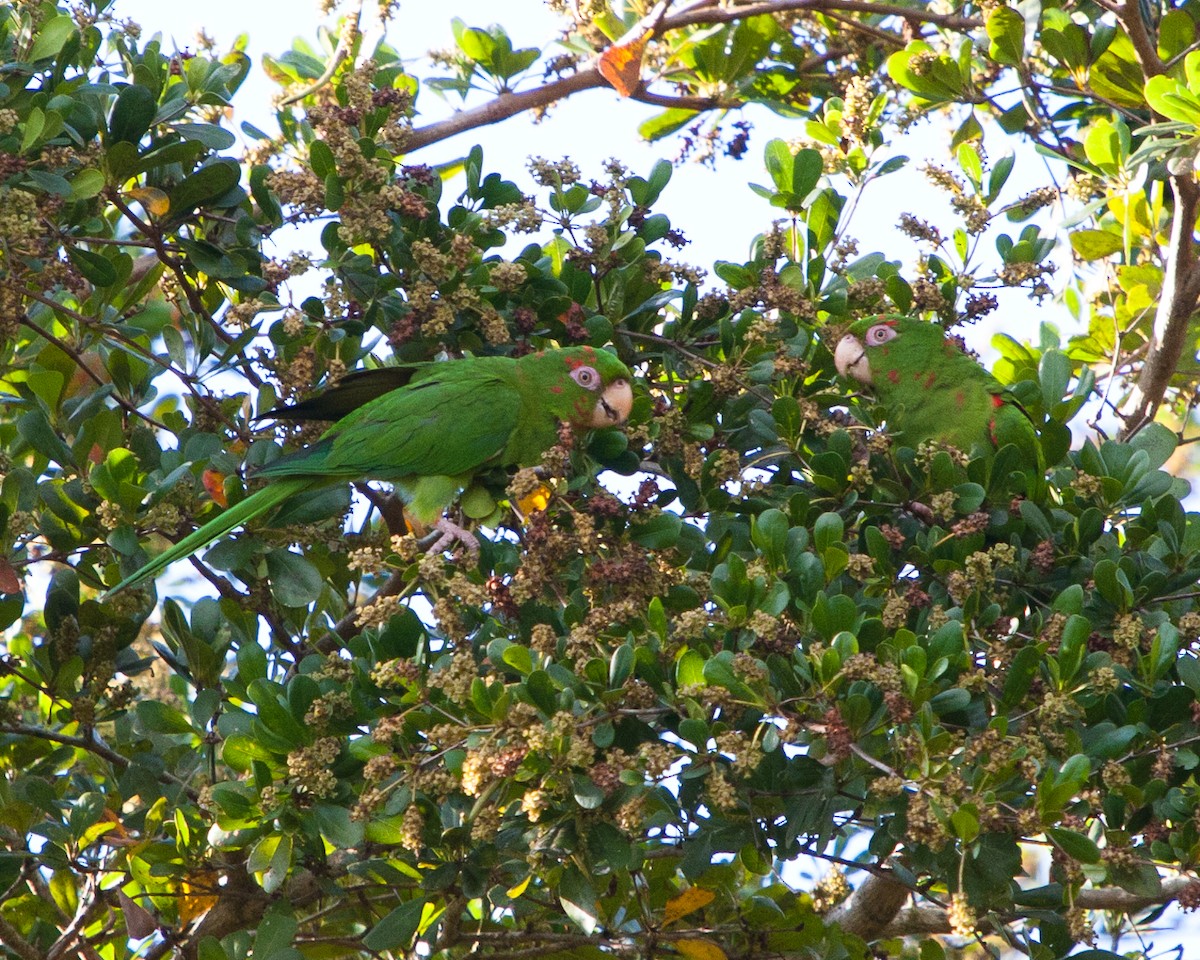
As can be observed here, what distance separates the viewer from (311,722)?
2674mm

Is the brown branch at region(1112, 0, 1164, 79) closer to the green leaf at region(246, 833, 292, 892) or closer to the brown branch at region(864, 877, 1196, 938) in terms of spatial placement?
the brown branch at region(864, 877, 1196, 938)

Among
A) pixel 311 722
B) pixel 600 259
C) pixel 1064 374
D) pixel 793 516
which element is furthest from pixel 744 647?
pixel 1064 374

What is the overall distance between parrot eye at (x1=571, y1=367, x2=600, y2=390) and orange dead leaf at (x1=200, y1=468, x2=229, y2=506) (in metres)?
0.96

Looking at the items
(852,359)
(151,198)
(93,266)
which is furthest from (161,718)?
(852,359)

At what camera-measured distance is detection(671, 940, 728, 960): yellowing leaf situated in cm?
308

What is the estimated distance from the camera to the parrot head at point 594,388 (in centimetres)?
340

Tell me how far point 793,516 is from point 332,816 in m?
1.24

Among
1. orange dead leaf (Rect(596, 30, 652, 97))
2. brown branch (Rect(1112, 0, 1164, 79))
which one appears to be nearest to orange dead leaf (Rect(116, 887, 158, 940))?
orange dead leaf (Rect(596, 30, 652, 97))

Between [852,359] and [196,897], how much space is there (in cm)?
228

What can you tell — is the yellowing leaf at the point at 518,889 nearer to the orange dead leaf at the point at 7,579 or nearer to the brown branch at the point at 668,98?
the orange dead leaf at the point at 7,579

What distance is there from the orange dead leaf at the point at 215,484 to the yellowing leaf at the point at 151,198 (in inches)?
28.1

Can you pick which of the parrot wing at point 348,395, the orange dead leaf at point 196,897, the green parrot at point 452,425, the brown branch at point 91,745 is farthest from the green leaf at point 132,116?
the orange dead leaf at point 196,897

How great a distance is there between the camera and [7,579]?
2.96 metres

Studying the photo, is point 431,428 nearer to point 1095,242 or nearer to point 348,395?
point 348,395
